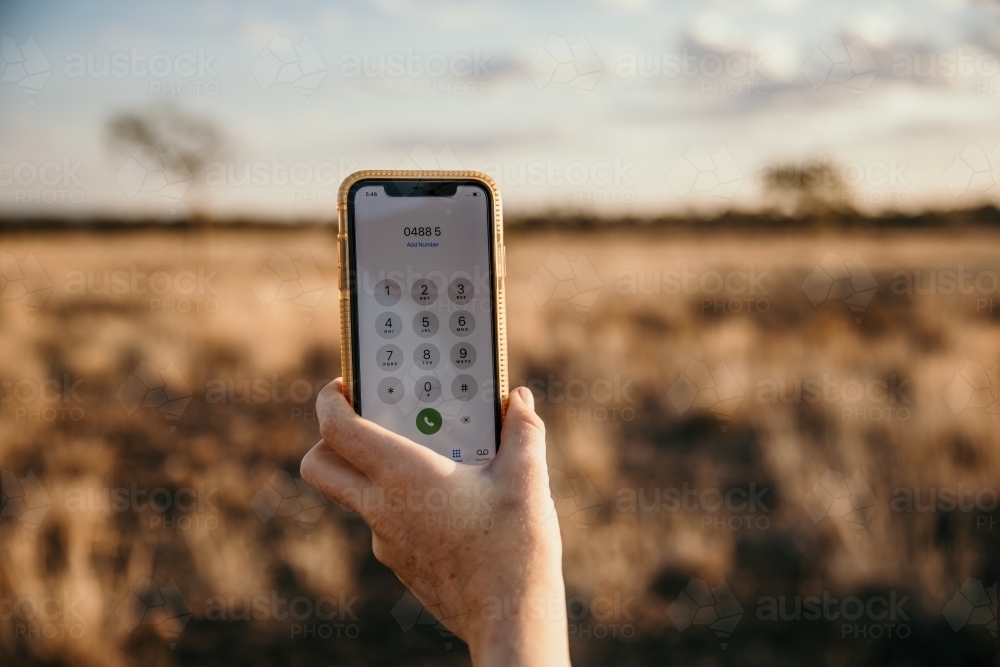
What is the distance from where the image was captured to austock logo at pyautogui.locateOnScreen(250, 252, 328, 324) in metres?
8.64

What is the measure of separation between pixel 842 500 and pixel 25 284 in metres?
9.93

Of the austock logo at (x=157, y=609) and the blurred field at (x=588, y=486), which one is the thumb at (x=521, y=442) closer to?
the blurred field at (x=588, y=486)

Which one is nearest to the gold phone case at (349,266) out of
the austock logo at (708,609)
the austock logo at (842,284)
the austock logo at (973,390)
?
the austock logo at (708,609)

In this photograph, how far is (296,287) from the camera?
10469 mm

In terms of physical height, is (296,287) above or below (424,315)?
below

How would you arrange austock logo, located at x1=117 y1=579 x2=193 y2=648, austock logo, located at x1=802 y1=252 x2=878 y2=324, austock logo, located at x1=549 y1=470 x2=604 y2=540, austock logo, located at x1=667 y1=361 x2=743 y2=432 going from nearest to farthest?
1. austock logo, located at x1=117 y1=579 x2=193 y2=648
2. austock logo, located at x1=549 y1=470 x2=604 y2=540
3. austock logo, located at x1=667 y1=361 x2=743 y2=432
4. austock logo, located at x1=802 y1=252 x2=878 y2=324

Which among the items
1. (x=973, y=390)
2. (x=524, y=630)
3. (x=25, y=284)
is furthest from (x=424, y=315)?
(x=25, y=284)

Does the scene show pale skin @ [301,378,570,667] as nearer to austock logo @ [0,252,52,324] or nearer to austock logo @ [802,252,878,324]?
austock logo @ [0,252,52,324]

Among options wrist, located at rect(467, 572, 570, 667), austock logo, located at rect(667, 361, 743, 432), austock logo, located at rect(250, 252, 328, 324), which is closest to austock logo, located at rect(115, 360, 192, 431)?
austock logo, located at rect(250, 252, 328, 324)

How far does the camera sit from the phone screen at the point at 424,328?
137cm

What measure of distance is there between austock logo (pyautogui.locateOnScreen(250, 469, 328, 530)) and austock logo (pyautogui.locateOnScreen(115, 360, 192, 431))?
1113 millimetres

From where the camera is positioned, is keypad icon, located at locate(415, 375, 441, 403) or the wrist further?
keypad icon, located at locate(415, 375, 441, 403)

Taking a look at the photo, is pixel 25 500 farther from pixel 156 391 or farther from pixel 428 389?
pixel 428 389

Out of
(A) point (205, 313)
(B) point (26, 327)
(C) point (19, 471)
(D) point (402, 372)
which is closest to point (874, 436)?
(D) point (402, 372)
